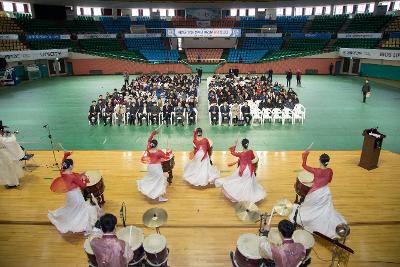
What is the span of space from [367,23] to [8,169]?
40017 millimetres

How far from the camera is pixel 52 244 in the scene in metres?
6.71

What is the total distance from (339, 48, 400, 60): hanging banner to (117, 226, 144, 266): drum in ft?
96.4

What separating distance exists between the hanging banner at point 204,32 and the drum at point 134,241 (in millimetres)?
34442

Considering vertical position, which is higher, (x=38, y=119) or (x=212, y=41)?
(x=212, y=41)

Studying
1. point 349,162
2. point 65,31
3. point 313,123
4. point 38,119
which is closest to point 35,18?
point 65,31

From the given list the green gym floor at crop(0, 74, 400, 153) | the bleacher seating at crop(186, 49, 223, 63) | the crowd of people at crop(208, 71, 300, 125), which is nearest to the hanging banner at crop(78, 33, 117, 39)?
the bleacher seating at crop(186, 49, 223, 63)

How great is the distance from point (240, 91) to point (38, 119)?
11964mm

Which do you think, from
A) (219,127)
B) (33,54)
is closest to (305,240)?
(219,127)

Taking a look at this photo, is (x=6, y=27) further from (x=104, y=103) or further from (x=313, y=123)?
(x=313, y=123)

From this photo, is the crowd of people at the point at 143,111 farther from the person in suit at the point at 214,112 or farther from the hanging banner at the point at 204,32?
the hanging banner at the point at 204,32

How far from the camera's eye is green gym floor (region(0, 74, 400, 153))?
12805mm

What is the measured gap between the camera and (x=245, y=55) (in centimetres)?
3747

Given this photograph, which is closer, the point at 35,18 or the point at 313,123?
the point at 313,123

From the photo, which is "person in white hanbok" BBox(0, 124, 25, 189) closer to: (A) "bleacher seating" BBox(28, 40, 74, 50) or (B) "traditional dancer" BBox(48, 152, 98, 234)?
(B) "traditional dancer" BBox(48, 152, 98, 234)
